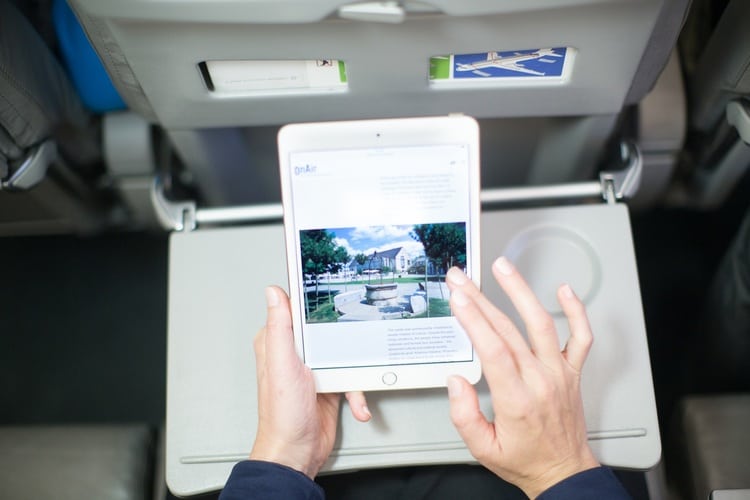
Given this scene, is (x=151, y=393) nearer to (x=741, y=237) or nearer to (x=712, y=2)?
(x=741, y=237)

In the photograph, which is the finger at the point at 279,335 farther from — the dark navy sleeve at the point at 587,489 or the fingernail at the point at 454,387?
the dark navy sleeve at the point at 587,489

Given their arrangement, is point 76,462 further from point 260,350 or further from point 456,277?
point 456,277

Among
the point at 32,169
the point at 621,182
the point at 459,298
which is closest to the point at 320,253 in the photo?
the point at 459,298

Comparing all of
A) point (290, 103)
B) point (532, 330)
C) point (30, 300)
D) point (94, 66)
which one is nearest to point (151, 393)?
point (30, 300)

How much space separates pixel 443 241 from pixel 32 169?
2.17ft

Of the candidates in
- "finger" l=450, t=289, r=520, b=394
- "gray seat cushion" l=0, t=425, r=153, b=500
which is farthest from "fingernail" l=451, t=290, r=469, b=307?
"gray seat cushion" l=0, t=425, r=153, b=500

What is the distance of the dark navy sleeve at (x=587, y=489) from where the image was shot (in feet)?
2.08

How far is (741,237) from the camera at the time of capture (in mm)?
982

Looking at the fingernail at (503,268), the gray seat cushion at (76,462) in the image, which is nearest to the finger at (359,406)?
the fingernail at (503,268)

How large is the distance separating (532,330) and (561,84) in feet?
0.96

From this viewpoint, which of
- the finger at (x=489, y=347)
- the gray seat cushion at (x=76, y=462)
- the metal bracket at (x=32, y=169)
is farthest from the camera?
the metal bracket at (x=32, y=169)

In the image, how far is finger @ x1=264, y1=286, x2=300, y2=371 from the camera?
67 cm

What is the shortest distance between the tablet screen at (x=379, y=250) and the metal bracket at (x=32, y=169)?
518 mm

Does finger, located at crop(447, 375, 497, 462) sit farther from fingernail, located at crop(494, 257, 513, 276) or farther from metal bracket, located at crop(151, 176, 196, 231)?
metal bracket, located at crop(151, 176, 196, 231)
